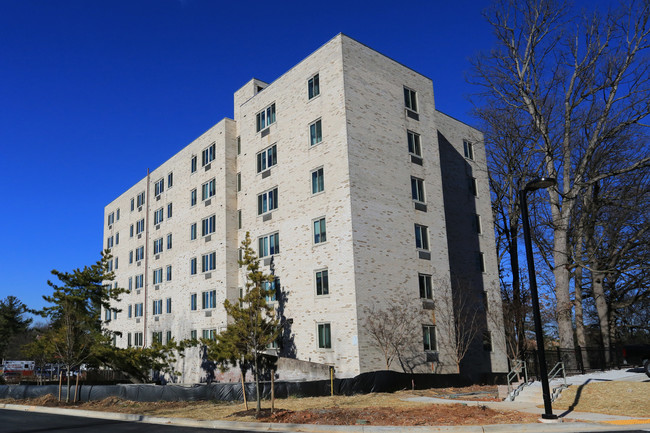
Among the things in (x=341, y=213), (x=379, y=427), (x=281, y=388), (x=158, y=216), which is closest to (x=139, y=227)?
(x=158, y=216)

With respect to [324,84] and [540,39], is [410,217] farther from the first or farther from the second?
[540,39]

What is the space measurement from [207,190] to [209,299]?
8.29 meters

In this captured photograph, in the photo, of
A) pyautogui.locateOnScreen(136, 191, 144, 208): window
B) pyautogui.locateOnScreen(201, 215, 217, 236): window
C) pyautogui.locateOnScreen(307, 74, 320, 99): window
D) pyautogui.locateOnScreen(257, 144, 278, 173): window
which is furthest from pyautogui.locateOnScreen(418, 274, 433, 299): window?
pyautogui.locateOnScreen(136, 191, 144, 208): window

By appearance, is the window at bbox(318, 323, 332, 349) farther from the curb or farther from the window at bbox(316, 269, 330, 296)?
the curb

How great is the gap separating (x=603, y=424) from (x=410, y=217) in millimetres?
18739

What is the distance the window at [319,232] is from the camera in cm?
2967

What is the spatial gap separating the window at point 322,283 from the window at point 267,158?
8.77 metres

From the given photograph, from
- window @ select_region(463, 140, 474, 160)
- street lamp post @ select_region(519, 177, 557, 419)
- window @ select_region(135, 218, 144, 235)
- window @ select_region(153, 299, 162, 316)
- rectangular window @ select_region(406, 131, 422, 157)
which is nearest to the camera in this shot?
street lamp post @ select_region(519, 177, 557, 419)

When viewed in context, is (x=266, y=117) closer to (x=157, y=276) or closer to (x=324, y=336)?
(x=324, y=336)

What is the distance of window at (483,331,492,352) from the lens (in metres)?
35.8

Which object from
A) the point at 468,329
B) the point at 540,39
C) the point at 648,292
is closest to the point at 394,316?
the point at 468,329

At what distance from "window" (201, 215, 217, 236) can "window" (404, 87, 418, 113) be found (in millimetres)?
16060

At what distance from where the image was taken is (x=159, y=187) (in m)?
49.6

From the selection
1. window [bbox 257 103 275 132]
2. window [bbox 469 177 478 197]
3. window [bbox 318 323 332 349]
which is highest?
window [bbox 257 103 275 132]
